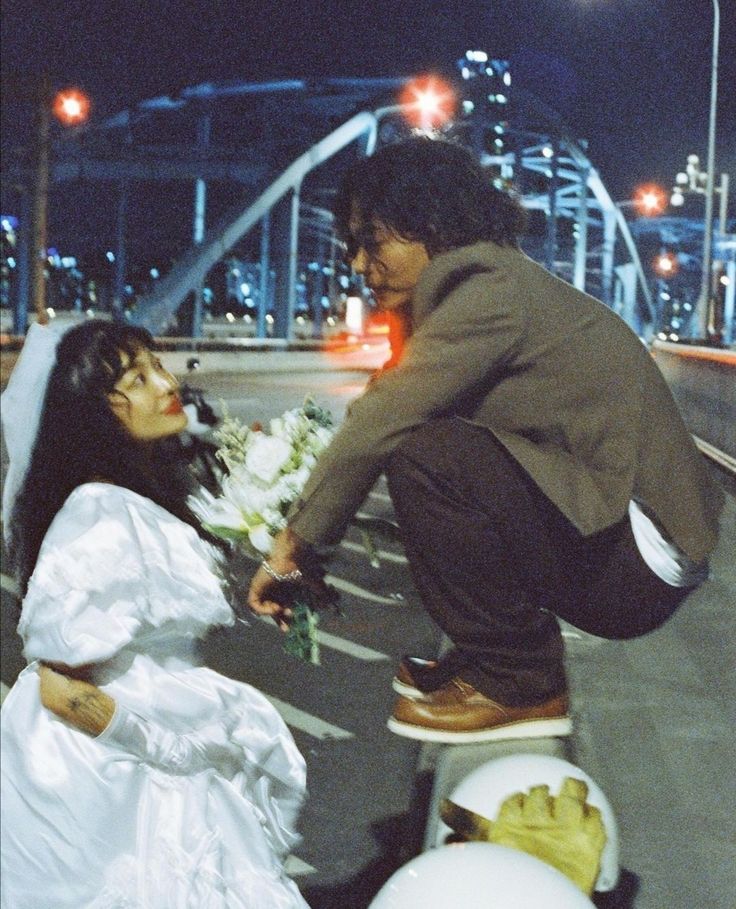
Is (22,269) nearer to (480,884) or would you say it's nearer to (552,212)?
(552,212)

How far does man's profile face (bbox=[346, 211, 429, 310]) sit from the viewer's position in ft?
10.9

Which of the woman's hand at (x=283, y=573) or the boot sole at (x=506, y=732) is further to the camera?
the boot sole at (x=506, y=732)

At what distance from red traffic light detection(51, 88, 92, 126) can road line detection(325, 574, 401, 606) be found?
57.6ft

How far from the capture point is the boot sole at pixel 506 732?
11.2 ft

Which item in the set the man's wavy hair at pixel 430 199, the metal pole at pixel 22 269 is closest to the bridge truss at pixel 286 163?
the metal pole at pixel 22 269

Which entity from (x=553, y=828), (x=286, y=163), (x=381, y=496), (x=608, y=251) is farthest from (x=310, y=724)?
(x=608, y=251)

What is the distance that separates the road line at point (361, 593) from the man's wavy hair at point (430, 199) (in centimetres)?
438

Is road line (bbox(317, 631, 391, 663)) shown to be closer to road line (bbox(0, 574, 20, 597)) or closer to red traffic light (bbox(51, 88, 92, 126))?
road line (bbox(0, 574, 20, 597))

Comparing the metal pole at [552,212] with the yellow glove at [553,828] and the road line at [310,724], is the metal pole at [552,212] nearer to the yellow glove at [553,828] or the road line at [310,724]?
the road line at [310,724]

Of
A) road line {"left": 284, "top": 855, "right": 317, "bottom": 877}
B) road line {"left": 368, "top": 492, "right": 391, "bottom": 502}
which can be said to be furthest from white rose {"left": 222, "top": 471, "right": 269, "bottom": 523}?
road line {"left": 368, "top": 492, "right": 391, "bottom": 502}

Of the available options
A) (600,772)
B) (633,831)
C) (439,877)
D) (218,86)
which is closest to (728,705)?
(600,772)

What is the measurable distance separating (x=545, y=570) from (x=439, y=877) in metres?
1.07

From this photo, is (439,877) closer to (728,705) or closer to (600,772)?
(600,772)

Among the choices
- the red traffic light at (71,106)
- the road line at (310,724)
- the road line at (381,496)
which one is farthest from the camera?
the red traffic light at (71,106)
